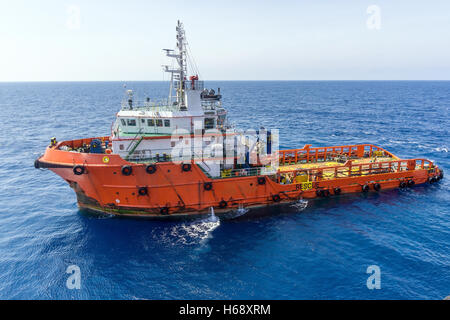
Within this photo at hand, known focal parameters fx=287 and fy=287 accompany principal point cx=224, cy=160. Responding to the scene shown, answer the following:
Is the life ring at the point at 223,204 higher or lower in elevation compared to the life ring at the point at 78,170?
lower

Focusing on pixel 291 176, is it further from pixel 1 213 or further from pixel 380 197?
pixel 1 213

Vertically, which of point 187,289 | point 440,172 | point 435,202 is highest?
point 440,172

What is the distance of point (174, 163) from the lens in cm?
1711

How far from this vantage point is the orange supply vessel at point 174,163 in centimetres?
1705

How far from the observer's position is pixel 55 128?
46750 mm

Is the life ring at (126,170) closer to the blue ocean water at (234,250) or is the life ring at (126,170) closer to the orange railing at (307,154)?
the blue ocean water at (234,250)

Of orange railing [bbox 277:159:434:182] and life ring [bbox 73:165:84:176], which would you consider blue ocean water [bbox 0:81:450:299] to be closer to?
orange railing [bbox 277:159:434:182]

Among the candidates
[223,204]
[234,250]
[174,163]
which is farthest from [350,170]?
[174,163]

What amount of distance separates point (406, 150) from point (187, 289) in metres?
31.0

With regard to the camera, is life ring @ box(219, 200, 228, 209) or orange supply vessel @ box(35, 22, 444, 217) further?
life ring @ box(219, 200, 228, 209)

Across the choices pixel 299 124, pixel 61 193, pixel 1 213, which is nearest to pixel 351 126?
pixel 299 124

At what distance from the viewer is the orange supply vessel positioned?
55.9 ft

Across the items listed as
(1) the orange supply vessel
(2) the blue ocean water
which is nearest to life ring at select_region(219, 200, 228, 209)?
(1) the orange supply vessel

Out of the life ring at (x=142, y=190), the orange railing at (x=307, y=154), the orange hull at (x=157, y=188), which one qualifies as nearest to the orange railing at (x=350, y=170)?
the orange hull at (x=157, y=188)
